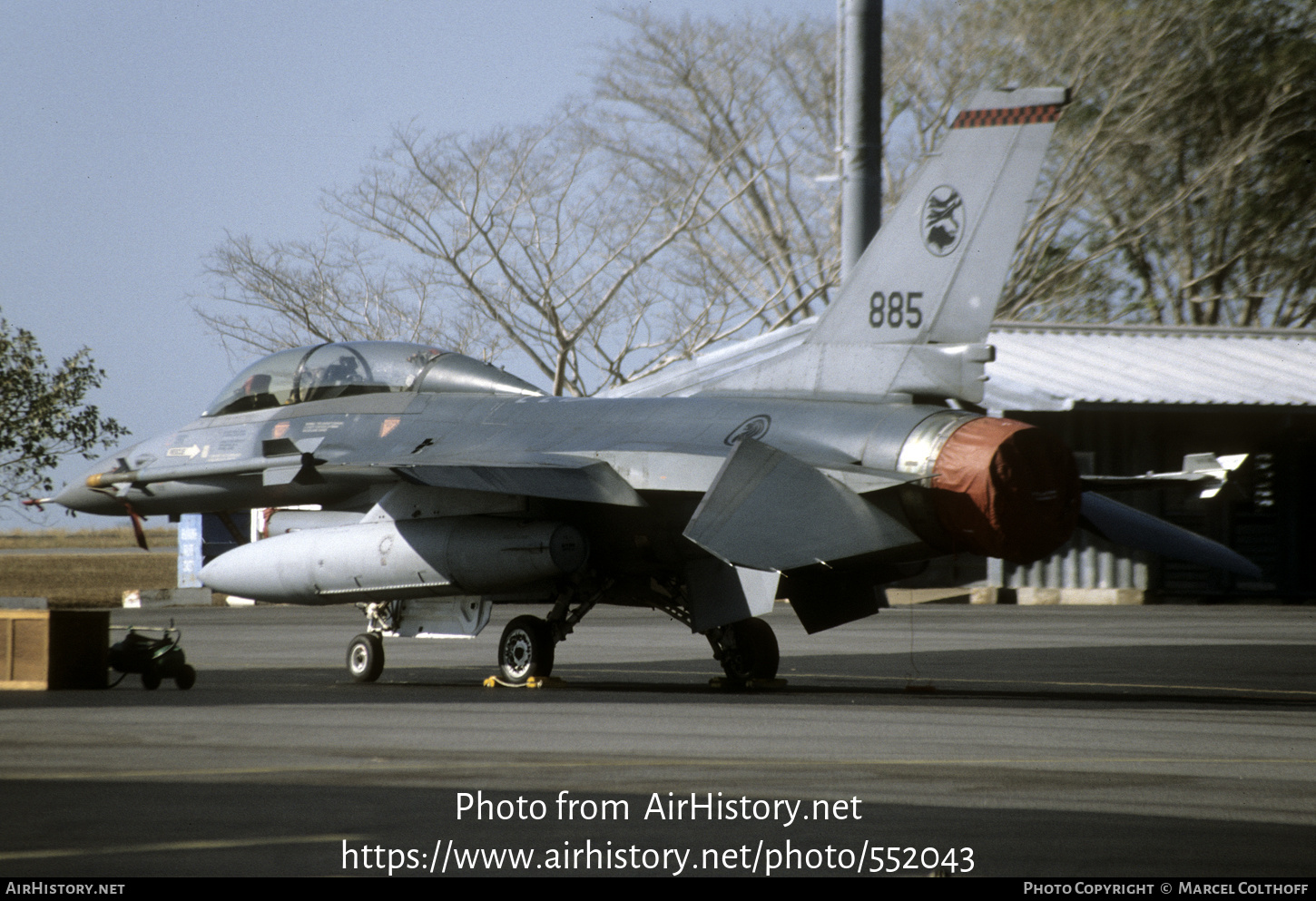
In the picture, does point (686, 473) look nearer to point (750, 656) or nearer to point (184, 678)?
point (750, 656)

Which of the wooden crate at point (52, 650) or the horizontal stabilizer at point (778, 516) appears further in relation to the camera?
the wooden crate at point (52, 650)

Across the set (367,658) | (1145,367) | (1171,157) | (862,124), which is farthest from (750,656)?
(1171,157)

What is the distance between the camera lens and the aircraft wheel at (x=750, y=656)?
12.8m

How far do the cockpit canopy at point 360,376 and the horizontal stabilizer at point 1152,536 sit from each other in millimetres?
5372

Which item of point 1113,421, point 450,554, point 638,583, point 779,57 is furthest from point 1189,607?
point 779,57

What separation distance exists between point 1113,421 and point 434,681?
1821cm

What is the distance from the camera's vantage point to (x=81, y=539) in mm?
101812

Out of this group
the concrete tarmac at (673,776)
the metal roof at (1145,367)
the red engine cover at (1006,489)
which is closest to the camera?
the concrete tarmac at (673,776)

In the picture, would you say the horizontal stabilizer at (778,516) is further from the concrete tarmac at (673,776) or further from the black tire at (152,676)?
the black tire at (152,676)

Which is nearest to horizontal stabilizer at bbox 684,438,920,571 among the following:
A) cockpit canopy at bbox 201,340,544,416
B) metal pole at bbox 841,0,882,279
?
cockpit canopy at bbox 201,340,544,416

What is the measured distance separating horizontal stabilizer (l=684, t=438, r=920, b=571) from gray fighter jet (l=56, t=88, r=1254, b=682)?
16mm

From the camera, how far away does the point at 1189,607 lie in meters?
26.1

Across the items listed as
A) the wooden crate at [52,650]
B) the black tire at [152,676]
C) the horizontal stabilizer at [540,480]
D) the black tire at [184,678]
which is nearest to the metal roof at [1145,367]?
the horizontal stabilizer at [540,480]

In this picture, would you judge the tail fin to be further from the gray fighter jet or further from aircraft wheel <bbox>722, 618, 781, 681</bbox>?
aircraft wheel <bbox>722, 618, 781, 681</bbox>
